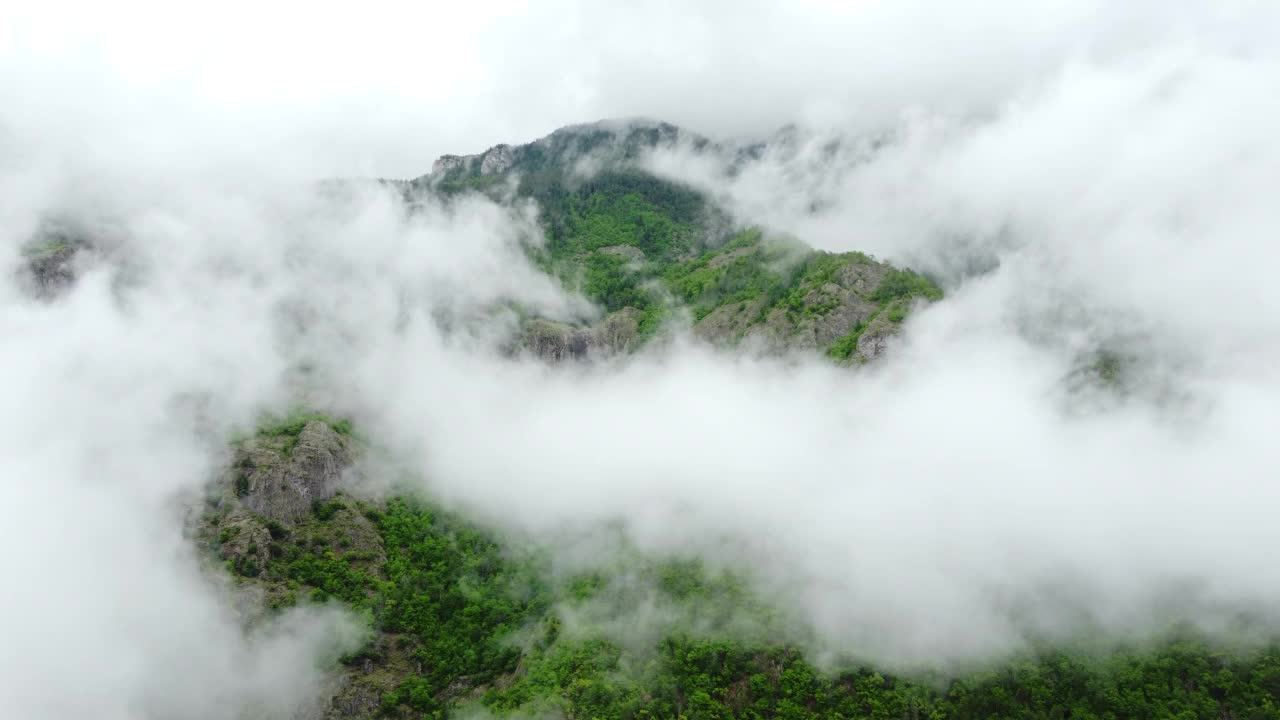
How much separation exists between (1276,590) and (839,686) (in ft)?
346

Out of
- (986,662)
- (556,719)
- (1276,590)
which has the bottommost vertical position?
(556,719)

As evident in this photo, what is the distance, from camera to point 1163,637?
16600cm

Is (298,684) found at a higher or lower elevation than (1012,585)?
lower

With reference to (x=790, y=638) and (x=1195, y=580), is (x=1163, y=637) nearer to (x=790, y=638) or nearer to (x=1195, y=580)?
(x=1195, y=580)

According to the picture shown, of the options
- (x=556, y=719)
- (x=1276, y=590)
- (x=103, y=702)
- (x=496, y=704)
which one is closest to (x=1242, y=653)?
(x=1276, y=590)

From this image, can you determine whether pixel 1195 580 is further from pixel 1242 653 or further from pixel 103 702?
pixel 103 702

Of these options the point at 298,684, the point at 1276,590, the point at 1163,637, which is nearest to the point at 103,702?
the point at 298,684

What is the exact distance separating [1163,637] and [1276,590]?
118 feet

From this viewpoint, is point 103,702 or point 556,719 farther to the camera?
point 103,702

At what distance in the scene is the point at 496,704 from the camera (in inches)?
7288

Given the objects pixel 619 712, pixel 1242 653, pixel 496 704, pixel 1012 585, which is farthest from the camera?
pixel 1012 585

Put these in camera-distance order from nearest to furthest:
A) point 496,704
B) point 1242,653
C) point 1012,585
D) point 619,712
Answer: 1. point 1242,653
2. point 619,712
3. point 496,704
4. point 1012,585

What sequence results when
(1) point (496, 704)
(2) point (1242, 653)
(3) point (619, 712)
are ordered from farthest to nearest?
(1) point (496, 704)
(3) point (619, 712)
(2) point (1242, 653)

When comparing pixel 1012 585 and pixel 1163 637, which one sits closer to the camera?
pixel 1163 637
